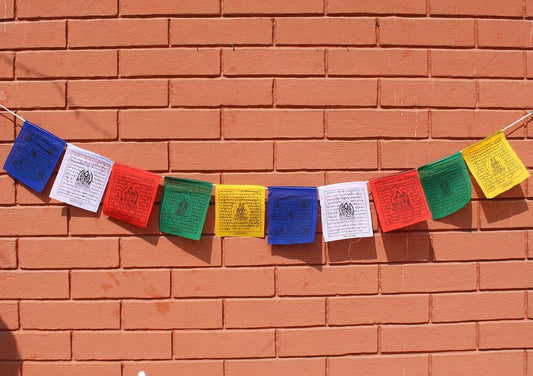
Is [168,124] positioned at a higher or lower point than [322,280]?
higher

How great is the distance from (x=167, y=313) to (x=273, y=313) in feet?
1.58

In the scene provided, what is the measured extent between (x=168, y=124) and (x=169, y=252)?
0.58m

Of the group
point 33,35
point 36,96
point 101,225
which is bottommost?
point 101,225

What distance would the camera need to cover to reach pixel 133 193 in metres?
2.10

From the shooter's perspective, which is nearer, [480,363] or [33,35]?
[33,35]

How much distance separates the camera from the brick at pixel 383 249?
2168 mm

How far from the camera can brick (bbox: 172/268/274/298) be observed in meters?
2.14

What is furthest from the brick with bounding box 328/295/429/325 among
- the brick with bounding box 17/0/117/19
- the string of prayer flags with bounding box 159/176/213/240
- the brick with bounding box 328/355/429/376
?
the brick with bounding box 17/0/117/19

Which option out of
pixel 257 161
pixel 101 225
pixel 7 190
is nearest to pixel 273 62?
pixel 257 161

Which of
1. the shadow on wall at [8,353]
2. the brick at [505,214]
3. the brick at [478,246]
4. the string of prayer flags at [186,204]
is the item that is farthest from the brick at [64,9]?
the brick at [505,214]

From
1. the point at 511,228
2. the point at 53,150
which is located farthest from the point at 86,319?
the point at 511,228

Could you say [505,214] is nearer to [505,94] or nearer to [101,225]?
[505,94]

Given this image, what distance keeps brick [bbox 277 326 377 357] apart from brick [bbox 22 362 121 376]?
0.78m

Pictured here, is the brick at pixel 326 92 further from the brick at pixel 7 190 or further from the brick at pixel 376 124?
the brick at pixel 7 190
